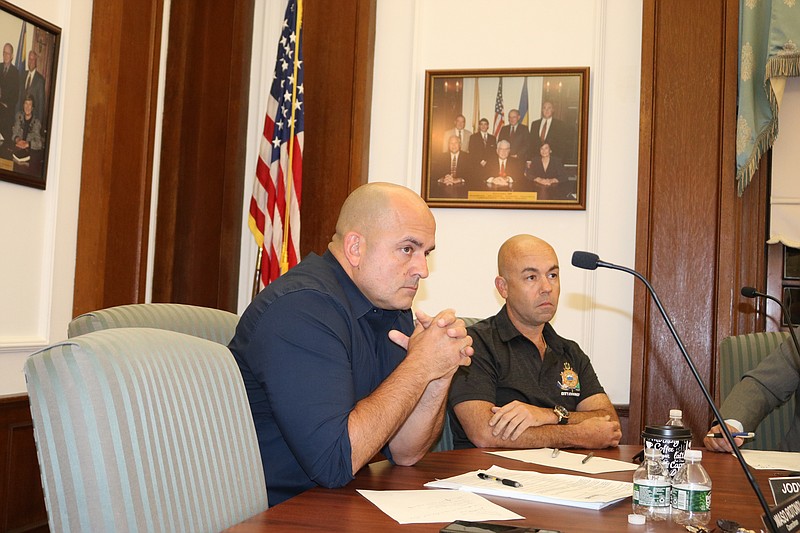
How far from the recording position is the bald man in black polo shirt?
276cm

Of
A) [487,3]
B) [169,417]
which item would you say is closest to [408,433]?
[169,417]

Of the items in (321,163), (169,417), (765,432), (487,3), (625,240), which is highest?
(487,3)

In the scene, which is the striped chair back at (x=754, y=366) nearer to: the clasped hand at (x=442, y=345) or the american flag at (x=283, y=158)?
the clasped hand at (x=442, y=345)

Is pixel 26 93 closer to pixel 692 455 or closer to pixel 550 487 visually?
pixel 550 487

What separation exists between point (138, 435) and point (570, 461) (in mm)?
1305

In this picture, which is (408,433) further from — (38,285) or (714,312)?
(714,312)

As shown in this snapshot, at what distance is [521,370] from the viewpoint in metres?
3.31

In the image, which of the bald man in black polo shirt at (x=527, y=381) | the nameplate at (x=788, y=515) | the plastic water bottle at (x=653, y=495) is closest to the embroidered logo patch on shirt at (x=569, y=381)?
the bald man in black polo shirt at (x=527, y=381)

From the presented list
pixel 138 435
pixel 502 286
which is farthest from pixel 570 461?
pixel 502 286

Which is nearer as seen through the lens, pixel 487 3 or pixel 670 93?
pixel 670 93

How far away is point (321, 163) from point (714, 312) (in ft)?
7.48

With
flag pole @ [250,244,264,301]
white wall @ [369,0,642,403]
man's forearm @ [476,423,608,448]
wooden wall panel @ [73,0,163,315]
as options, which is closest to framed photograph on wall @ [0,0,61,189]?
wooden wall panel @ [73,0,163,315]

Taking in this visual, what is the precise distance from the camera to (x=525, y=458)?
2283 mm

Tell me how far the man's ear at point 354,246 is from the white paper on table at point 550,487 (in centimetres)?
68
